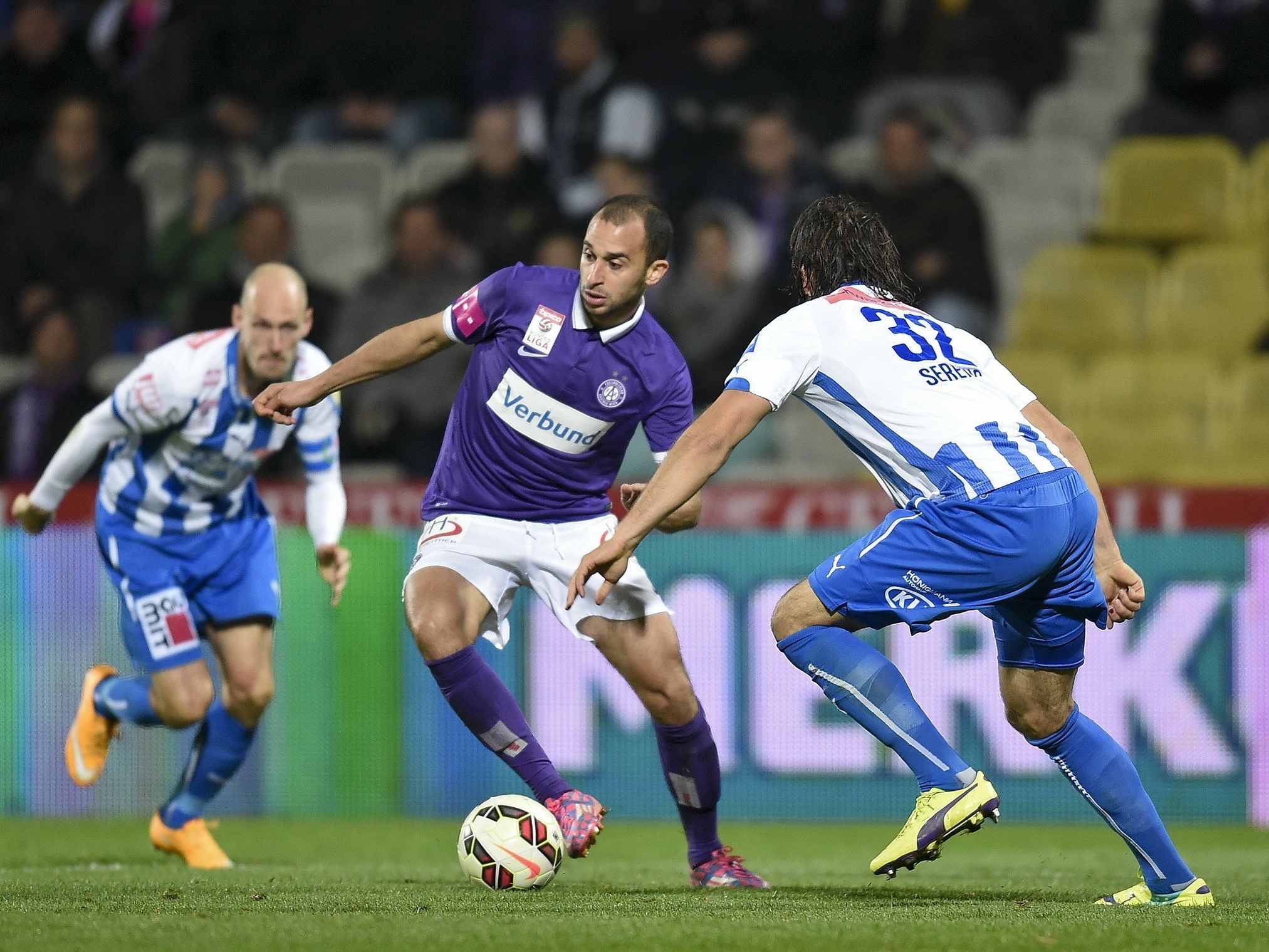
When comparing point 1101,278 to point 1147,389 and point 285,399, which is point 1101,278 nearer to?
point 1147,389

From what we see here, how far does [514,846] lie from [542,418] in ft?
4.69

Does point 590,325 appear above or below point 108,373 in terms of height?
below

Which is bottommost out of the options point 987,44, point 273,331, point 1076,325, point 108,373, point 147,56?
point 273,331

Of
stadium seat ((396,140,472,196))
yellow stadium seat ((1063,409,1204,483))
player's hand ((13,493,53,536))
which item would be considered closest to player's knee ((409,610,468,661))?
player's hand ((13,493,53,536))

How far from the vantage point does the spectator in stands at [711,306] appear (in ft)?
39.4

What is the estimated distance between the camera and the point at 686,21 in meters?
14.6

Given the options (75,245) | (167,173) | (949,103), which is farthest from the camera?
(167,173)

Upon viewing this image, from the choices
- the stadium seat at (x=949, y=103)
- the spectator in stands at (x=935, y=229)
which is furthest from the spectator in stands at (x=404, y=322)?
the stadium seat at (x=949, y=103)

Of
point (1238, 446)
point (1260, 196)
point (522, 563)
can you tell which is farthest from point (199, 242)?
point (522, 563)

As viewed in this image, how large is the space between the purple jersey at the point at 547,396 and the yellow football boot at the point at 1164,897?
6.68ft

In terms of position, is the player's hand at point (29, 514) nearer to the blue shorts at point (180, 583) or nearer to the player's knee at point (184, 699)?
the blue shorts at point (180, 583)

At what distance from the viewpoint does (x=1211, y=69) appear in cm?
1367

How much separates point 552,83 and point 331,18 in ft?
6.90

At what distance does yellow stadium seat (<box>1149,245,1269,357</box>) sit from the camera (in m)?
12.0
